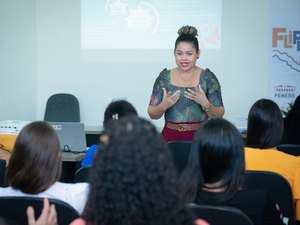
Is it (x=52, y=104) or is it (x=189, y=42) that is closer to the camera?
(x=189, y=42)

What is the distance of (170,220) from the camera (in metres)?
0.79

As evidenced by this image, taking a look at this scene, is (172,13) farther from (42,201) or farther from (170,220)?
(170,220)

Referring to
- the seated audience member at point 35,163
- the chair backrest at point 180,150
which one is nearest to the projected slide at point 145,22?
the chair backrest at point 180,150

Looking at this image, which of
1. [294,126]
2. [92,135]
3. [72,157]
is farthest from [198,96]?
[92,135]

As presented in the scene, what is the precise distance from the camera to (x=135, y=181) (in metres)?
0.77

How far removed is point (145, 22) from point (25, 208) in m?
4.04

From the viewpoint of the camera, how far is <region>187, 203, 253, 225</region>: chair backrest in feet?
4.17

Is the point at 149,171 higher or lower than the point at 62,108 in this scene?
higher

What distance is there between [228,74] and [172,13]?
3.50 feet

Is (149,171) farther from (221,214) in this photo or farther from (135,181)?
(221,214)

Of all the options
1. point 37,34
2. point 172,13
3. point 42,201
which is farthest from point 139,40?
point 42,201

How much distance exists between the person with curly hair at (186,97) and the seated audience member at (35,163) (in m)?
1.44

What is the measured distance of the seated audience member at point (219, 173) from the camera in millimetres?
1411

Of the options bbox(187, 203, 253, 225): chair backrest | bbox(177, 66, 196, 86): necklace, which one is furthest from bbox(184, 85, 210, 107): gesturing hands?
bbox(187, 203, 253, 225): chair backrest
